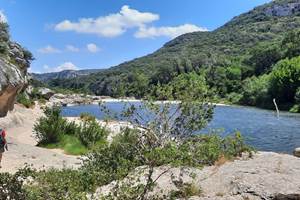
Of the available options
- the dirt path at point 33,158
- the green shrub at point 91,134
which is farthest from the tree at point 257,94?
the dirt path at point 33,158

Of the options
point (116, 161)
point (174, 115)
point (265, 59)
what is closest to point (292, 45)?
point (265, 59)

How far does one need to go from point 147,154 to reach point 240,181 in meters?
3.37

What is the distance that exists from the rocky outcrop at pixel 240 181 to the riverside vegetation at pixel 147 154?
0.28 metres

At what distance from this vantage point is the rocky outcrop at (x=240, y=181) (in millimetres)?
9781

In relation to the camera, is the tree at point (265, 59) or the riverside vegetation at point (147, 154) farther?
the tree at point (265, 59)

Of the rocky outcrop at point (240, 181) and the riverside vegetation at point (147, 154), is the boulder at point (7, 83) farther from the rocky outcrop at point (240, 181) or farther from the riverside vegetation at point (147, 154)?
the rocky outcrop at point (240, 181)

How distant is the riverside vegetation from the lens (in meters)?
7.64

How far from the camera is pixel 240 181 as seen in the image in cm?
1032

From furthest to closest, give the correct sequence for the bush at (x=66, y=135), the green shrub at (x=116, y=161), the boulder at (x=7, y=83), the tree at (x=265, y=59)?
the tree at (x=265, y=59) → the boulder at (x=7, y=83) → the bush at (x=66, y=135) → the green shrub at (x=116, y=161)

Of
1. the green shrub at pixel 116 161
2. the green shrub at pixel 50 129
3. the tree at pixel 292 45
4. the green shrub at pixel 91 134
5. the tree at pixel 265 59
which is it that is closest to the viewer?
the green shrub at pixel 116 161

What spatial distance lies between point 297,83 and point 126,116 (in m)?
82.6

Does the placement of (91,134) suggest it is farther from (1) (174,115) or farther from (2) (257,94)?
(2) (257,94)

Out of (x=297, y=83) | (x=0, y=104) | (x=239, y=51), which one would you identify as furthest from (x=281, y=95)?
(x=239, y=51)

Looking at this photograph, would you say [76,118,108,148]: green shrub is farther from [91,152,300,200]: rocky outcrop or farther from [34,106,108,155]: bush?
[91,152,300,200]: rocky outcrop
